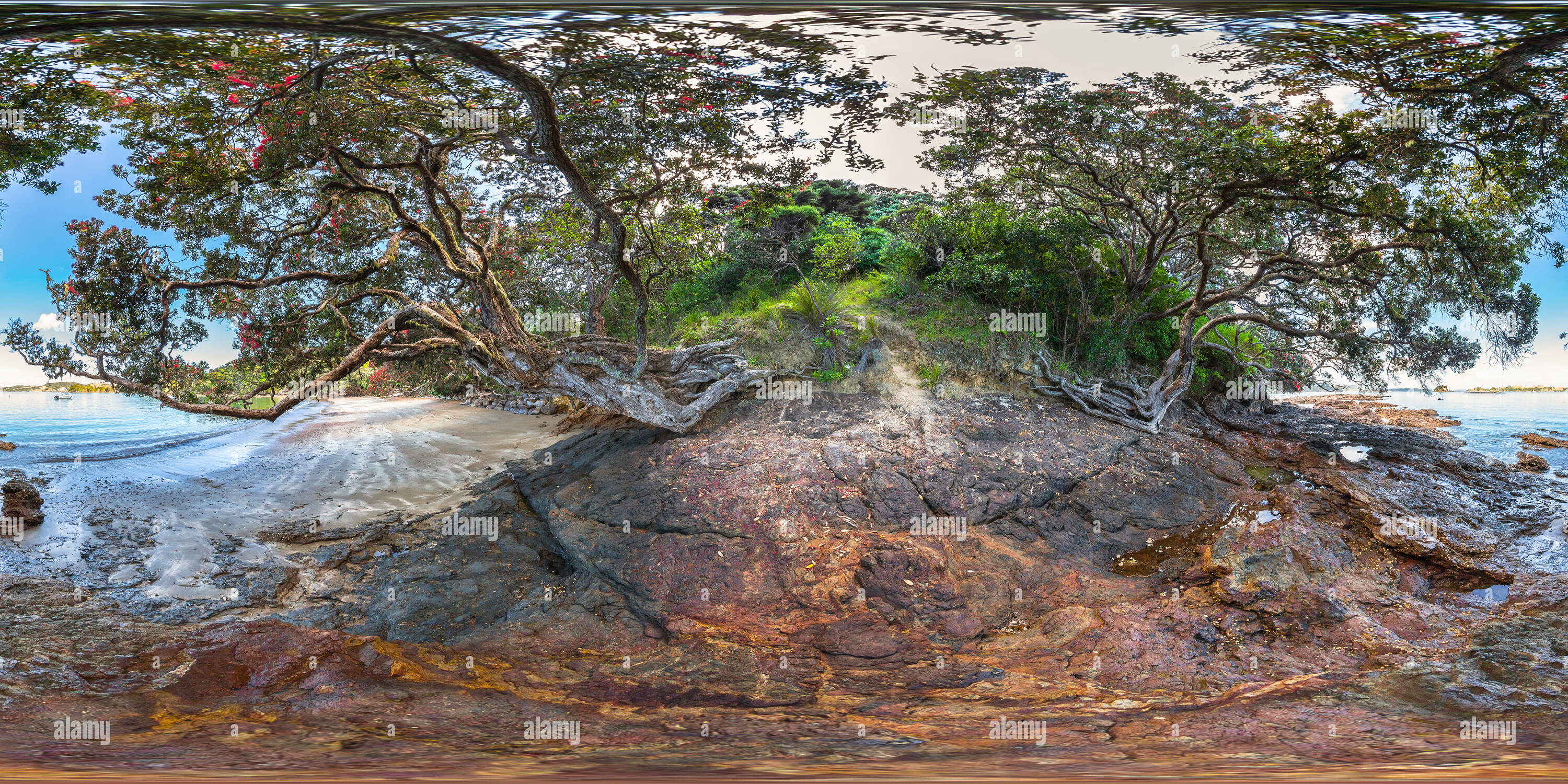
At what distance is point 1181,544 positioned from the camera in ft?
16.5

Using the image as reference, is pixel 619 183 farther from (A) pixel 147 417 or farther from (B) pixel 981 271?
(A) pixel 147 417

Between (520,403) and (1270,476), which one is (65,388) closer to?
(520,403)

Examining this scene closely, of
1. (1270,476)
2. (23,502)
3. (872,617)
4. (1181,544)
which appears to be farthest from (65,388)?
(1270,476)

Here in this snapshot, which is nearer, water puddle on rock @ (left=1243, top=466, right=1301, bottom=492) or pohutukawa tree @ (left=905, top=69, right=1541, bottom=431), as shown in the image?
pohutukawa tree @ (left=905, top=69, right=1541, bottom=431)

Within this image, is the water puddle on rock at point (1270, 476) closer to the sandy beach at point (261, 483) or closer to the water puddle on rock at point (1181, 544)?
the water puddle on rock at point (1181, 544)

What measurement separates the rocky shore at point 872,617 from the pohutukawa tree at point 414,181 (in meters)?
1.42

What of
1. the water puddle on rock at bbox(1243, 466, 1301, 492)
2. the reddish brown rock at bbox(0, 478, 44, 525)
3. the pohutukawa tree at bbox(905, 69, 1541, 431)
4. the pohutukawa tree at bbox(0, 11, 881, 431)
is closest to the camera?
the pohutukawa tree at bbox(0, 11, 881, 431)

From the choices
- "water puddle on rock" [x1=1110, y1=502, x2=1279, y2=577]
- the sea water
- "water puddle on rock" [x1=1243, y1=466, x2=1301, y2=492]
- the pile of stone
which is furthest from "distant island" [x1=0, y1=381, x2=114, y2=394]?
"water puddle on rock" [x1=1243, y1=466, x2=1301, y2=492]

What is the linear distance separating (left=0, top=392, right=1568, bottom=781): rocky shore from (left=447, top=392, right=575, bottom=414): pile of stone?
140cm

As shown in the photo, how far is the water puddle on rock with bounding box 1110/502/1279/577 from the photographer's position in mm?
4766

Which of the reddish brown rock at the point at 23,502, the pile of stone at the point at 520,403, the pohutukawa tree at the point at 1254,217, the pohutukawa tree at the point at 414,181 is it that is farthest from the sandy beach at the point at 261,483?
the pohutukawa tree at the point at 1254,217

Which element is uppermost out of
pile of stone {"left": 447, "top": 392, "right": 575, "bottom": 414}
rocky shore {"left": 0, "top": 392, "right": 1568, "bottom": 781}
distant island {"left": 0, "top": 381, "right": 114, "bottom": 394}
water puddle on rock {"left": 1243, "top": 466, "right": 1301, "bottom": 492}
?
distant island {"left": 0, "top": 381, "right": 114, "bottom": 394}

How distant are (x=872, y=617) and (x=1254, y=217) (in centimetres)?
515

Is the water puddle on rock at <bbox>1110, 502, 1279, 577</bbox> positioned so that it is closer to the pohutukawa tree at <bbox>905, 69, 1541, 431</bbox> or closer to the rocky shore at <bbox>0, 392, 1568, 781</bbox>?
the rocky shore at <bbox>0, 392, 1568, 781</bbox>
